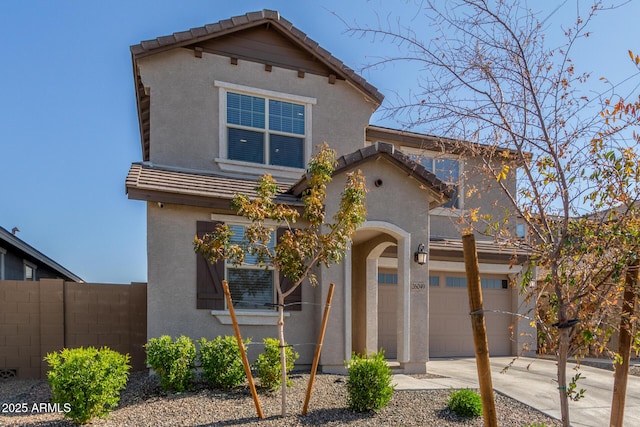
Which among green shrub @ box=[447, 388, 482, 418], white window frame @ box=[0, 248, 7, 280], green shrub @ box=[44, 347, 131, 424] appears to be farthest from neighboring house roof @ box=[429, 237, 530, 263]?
A: white window frame @ box=[0, 248, 7, 280]

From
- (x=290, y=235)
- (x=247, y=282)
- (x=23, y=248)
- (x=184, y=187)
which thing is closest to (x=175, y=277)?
(x=247, y=282)

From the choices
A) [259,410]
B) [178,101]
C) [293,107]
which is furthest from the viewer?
[293,107]

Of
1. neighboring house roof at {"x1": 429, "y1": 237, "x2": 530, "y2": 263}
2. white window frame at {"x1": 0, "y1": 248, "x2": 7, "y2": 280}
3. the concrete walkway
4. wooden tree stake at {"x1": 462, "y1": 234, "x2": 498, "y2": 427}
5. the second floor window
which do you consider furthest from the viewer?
white window frame at {"x1": 0, "y1": 248, "x2": 7, "y2": 280}

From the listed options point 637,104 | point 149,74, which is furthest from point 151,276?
point 637,104

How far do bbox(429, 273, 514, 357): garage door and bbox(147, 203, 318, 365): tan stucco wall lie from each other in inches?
237

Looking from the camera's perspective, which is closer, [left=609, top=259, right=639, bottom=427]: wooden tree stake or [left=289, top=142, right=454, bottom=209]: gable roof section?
[left=609, top=259, right=639, bottom=427]: wooden tree stake

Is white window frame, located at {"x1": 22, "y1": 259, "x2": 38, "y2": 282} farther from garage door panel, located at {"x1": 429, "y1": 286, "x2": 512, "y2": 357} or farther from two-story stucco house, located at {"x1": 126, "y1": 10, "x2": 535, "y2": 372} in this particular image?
garage door panel, located at {"x1": 429, "y1": 286, "x2": 512, "y2": 357}

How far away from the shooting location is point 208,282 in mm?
8680

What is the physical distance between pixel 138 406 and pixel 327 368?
143 inches

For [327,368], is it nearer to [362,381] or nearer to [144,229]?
[362,381]

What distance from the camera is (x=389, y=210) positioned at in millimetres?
9492

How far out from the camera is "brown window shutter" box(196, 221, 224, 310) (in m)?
8.62

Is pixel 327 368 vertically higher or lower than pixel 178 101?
lower

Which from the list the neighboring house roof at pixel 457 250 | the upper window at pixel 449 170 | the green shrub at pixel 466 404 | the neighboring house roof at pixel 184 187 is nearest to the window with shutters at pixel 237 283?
the neighboring house roof at pixel 184 187
